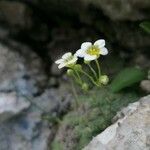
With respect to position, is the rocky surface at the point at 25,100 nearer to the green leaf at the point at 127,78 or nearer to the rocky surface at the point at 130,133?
the green leaf at the point at 127,78

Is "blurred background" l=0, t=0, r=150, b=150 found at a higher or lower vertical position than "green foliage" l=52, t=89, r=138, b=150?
higher

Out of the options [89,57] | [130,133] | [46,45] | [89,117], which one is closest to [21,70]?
[46,45]

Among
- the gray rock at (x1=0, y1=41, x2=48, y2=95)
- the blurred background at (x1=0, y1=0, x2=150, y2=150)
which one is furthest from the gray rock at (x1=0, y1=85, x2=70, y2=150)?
the gray rock at (x1=0, y1=41, x2=48, y2=95)

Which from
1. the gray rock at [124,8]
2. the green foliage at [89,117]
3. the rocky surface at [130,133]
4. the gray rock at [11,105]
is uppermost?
the gray rock at [124,8]

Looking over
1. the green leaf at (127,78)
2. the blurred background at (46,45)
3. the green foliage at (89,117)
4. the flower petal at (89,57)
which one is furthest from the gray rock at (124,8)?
the flower petal at (89,57)

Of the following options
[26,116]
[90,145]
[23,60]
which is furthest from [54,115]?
[90,145]

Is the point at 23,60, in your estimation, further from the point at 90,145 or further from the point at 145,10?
the point at 90,145

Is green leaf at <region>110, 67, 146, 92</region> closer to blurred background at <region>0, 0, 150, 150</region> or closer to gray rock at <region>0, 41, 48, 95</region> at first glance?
blurred background at <region>0, 0, 150, 150</region>
